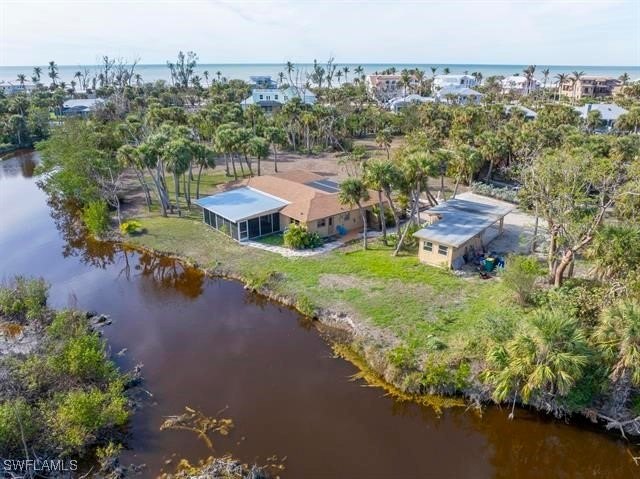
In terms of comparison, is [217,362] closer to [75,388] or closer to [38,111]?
[75,388]

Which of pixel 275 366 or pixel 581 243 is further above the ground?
pixel 581 243

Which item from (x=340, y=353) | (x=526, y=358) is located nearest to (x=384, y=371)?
(x=340, y=353)

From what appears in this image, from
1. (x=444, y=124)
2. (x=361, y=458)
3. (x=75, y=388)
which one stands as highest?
(x=444, y=124)

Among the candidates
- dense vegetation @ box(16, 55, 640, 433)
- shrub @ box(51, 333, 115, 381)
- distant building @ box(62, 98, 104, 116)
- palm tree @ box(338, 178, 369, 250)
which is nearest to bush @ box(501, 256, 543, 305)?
dense vegetation @ box(16, 55, 640, 433)

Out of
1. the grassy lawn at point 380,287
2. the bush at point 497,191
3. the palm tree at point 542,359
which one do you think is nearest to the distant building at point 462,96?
the bush at point 497,191

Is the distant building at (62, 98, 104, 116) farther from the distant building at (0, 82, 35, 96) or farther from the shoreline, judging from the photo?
the shoreline

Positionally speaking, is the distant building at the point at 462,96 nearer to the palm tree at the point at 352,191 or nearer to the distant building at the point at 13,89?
the palm tree at the point at 352,191
